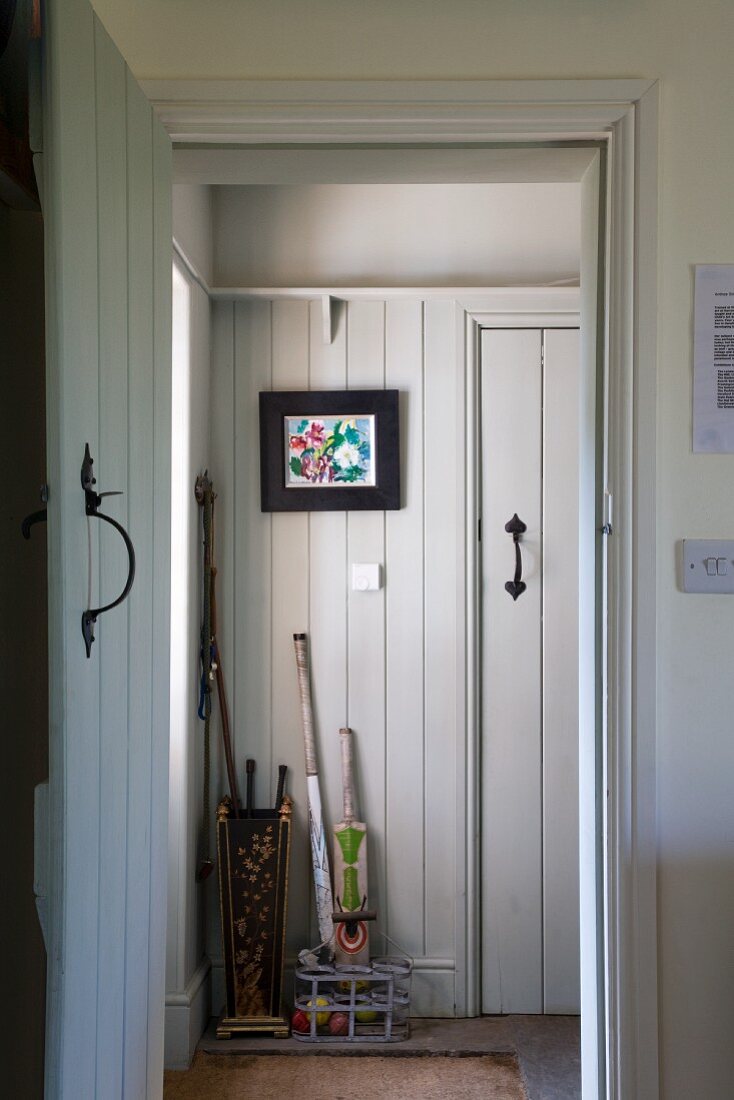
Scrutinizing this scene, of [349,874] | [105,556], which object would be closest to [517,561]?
[349,874]

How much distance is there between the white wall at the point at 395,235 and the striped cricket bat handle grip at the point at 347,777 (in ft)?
4.88

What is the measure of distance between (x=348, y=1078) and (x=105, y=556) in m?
1.95

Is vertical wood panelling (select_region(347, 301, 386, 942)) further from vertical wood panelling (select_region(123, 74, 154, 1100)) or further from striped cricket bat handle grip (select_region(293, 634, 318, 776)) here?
vertical wood panelling (select_region(123, 74, 154, 1100))

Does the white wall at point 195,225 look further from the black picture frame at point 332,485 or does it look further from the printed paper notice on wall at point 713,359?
the printed paper notice on wall at point 713,359

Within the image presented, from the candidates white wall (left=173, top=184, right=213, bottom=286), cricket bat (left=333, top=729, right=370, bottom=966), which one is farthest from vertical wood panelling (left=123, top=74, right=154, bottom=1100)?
cricket bat (left=333, top=729, right=370, bottom=966)

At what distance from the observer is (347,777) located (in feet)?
9.86

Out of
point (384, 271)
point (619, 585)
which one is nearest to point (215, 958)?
point (619, 585)

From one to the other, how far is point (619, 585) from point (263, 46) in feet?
3.81

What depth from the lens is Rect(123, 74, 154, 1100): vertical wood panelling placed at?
1558 mm

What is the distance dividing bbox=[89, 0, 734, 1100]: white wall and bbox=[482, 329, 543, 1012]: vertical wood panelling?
53.2 inches

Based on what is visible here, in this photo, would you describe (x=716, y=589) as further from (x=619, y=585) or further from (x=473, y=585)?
(x=473, y=585)

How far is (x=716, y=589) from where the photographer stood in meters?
1.69

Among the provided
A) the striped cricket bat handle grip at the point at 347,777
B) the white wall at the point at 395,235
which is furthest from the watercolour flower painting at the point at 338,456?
the striped cricket bat handle grip at the point at 347,777

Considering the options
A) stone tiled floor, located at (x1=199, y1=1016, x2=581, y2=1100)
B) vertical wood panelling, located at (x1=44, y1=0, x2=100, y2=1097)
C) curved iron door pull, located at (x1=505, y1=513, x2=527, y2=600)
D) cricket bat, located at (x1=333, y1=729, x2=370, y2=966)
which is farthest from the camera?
curved iron door pull, located at (x1=505, y1=513, x2=527, y2=600)
